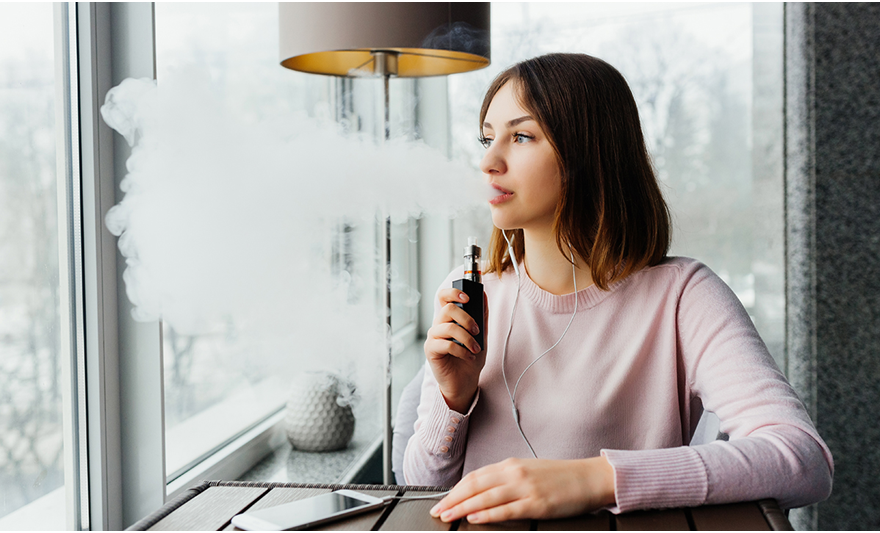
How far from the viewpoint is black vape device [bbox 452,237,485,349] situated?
96 centimetres

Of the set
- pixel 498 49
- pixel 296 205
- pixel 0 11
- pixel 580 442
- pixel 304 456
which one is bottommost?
pixel 304 456

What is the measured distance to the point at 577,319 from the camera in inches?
43.9

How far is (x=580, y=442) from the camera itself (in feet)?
3.46

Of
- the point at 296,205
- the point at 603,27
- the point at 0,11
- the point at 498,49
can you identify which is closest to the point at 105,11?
the point at 0,11

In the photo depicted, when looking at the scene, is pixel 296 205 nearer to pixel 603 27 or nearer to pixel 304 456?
pixel 304 456

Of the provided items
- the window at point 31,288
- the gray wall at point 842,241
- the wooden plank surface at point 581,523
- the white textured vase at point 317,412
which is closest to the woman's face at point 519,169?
the wooden plank surface at point 581,523

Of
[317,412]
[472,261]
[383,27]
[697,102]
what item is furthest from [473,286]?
[697,102]

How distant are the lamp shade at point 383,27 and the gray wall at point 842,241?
101 centimetres

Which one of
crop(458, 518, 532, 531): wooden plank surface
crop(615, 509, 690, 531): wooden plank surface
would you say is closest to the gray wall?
crop(615, 509, 690, 531): wooden plank surface

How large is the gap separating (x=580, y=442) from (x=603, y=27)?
1.68 meters

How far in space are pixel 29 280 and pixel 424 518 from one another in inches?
28.1

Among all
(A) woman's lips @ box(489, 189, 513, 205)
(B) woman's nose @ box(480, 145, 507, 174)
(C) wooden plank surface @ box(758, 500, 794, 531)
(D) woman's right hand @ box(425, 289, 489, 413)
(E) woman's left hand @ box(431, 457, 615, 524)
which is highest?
(B) woman's nose @ box(480, 145, 507, 174)

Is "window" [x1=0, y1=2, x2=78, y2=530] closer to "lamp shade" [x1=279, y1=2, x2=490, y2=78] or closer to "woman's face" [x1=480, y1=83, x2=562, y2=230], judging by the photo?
"lamp shade" [x1=279, y1=2, x2=490, y2=78]

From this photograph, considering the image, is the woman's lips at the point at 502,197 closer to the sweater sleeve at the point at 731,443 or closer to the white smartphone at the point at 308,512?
the sweater sleeve at the point at 731,443
